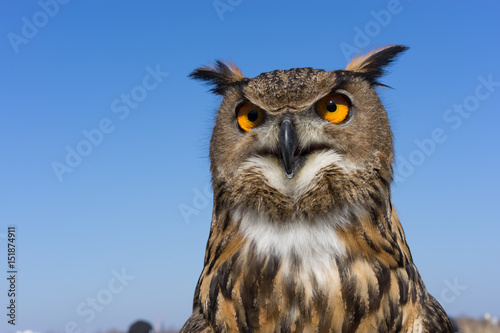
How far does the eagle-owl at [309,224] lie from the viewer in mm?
2697

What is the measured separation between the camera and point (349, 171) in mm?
2865

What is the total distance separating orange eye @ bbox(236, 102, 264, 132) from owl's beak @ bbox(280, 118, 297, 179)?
260mm

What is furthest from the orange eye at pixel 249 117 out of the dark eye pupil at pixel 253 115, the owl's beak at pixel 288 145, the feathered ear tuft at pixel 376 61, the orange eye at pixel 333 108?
the feathered ear tuft at pixel 376 61

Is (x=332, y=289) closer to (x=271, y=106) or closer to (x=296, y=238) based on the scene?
(x=296, y=238)

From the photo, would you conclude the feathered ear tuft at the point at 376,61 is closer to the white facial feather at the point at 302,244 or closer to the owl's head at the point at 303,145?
the owl's head at the point at 303,145

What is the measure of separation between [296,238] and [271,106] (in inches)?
33.4

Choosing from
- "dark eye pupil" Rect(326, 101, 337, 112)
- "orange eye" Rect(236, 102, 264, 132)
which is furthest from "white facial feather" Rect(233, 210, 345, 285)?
"dark eye pupil" Rect(326, 101, 337, 112)

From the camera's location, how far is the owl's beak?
2797mm

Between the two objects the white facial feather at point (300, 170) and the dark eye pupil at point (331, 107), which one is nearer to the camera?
the white facial feather at point (300, 170)

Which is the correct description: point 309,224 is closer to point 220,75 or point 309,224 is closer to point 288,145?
point 288,145

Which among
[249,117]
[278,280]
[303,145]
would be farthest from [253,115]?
[278,280]

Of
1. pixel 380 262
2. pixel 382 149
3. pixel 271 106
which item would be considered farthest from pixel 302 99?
pixel 380 262

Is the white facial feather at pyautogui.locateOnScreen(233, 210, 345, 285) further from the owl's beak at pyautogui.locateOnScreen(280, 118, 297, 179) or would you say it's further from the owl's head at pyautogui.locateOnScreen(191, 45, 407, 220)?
the owl's beak at pyautogui.locateOnScreen(280, 118, 297, 179)

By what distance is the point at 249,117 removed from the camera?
10.3 ft
